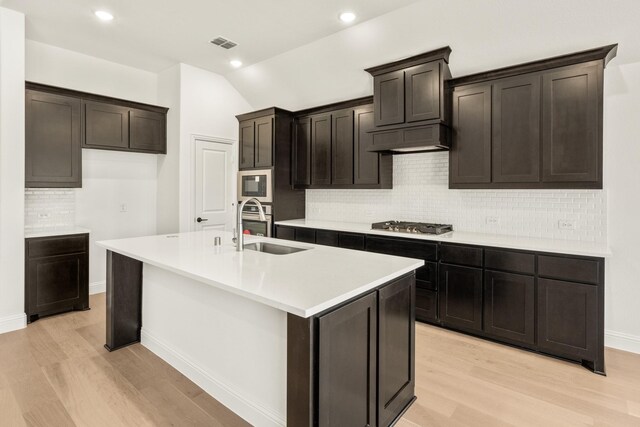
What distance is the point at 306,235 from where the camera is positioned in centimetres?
468

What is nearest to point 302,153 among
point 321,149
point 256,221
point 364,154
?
point 321,149

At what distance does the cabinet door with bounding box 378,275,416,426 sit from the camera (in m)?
1.93

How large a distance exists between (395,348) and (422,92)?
8.52 feet

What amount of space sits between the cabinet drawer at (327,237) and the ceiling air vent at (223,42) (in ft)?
8.24

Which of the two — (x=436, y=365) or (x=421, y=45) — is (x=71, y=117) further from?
(x=436, y=365)

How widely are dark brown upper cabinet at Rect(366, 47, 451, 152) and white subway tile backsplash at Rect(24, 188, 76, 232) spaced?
3856mm

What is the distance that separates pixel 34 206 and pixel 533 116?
5453mm

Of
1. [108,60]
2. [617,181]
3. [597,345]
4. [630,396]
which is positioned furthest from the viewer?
[108,60]

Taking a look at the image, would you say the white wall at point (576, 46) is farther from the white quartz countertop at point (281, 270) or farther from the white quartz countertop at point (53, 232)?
the white quartz countertop at point (53, 232)

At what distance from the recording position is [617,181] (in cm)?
312

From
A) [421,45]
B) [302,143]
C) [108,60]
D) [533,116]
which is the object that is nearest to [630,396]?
[533,116]

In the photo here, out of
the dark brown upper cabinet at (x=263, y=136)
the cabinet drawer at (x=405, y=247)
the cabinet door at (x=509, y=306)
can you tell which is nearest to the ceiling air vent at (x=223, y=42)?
the dark brown upper cabinet at (x=263, y=136)

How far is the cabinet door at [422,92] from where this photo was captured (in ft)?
11.5

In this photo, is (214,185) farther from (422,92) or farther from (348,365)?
(348,365)
